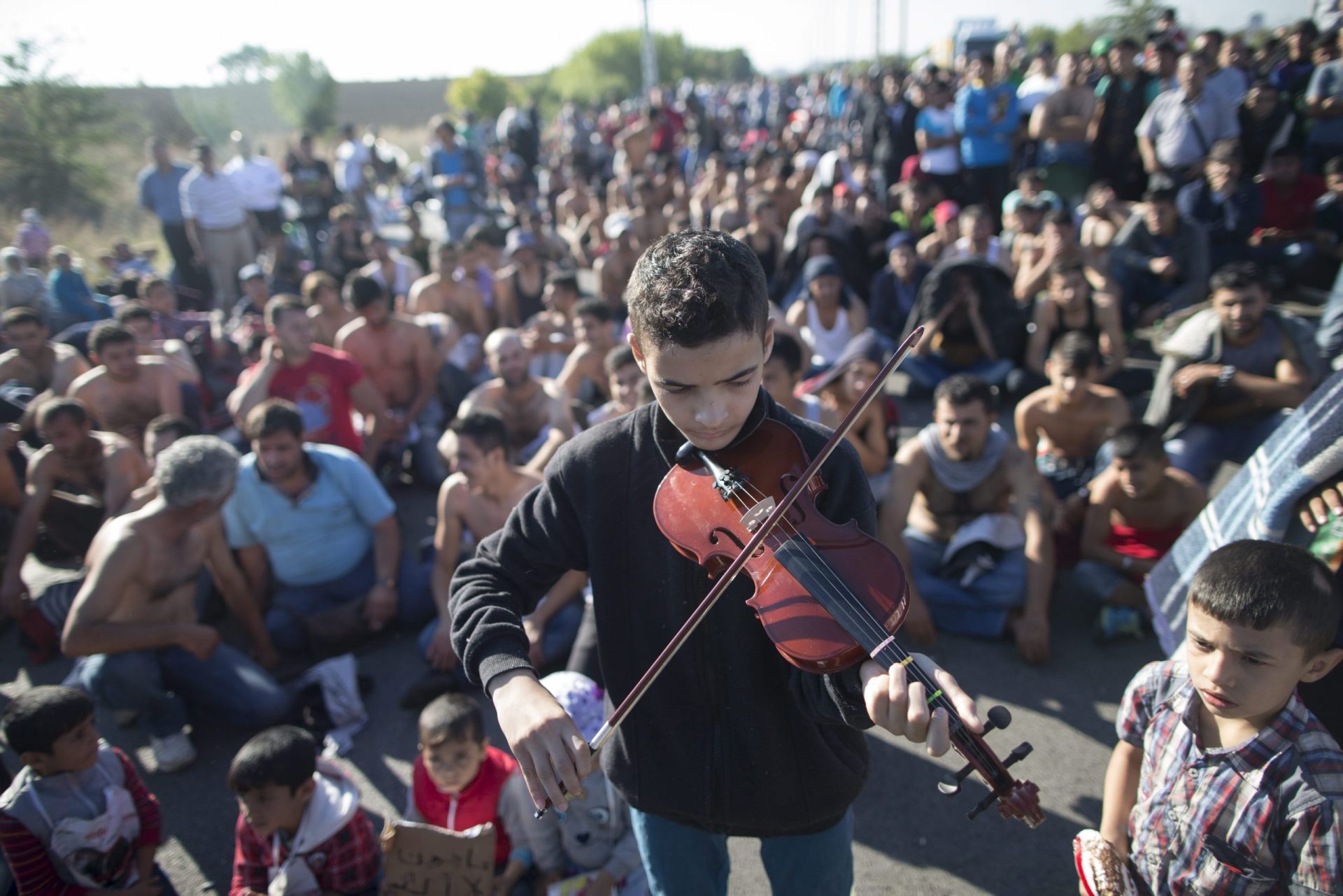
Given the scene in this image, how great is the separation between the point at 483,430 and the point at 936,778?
2.34 m

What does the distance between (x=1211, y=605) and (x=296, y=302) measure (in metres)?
5.28

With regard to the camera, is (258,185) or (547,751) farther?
(258,185)

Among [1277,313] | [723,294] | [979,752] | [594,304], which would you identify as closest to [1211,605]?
[979,752]

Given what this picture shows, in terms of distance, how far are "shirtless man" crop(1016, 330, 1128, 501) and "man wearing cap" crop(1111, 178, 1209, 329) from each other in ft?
7.64

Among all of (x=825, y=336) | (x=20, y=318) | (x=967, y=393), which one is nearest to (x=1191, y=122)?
(x=825, y=336)

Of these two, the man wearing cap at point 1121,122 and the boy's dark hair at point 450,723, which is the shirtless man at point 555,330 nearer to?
the boy's dark hair at point 450,723

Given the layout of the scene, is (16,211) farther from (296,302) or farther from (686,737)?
(686,737)

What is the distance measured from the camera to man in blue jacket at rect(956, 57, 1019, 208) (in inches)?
329

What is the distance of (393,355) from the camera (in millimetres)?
6035

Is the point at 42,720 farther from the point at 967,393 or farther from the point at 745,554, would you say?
the point at 967,393

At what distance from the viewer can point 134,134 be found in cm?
1958

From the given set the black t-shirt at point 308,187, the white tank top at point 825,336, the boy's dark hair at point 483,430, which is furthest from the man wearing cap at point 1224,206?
the black t-shirt at point 308,187

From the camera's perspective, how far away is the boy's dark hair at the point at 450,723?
2572 mm

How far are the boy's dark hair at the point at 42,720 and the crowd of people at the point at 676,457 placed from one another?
1 centimetres
